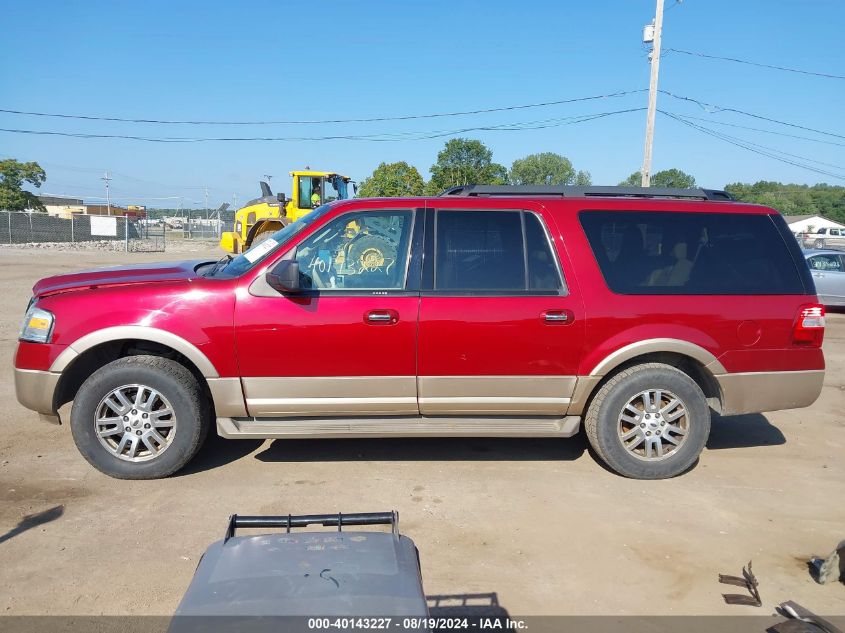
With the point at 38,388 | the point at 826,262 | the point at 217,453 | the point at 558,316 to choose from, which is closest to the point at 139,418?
the point at 38,388

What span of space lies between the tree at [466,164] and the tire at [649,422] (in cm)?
3316

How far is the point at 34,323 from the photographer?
4387 millimetres

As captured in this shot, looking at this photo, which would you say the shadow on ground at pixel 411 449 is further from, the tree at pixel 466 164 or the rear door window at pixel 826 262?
the tree at pixel 466 164

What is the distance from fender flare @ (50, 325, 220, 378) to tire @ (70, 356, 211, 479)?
0.17 metres

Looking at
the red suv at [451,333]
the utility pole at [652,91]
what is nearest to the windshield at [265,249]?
the red suv at [451,333]

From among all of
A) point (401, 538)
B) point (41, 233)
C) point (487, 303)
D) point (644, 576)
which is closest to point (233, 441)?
point (487, 303)

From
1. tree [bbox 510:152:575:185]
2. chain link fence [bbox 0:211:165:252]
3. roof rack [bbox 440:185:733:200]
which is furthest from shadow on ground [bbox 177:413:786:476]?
tree [bbox 510:152:575:185]

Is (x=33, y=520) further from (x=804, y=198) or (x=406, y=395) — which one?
→ (x=804, y=198)

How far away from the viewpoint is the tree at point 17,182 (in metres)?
60.3

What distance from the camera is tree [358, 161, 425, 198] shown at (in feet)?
104

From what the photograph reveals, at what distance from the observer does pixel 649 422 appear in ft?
15.1

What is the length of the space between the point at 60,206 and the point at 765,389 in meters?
101

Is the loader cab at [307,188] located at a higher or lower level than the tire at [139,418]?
higher

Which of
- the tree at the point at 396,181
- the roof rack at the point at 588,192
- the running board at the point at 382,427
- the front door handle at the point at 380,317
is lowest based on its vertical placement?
the running board at the point at 382,427
